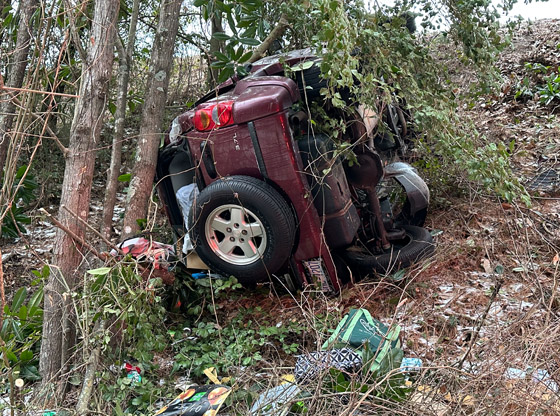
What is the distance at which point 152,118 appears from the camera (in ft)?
16.8

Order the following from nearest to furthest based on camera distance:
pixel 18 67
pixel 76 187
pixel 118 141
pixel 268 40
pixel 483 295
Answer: pixel 76 187 < pixel 483 295 < pixel 118 141 < pixel 18 67 < pixel 268 40

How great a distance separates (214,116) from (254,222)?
85cm

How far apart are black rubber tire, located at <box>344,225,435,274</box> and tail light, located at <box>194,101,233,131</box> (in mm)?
1426

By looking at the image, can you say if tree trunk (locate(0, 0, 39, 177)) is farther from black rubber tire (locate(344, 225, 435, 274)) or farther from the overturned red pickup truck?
black rubber tire (locate(344, 225, 435, 274))

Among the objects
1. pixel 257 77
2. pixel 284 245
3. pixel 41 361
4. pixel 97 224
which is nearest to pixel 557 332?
pixel 284 245

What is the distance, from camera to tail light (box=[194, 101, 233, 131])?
13.2 ft

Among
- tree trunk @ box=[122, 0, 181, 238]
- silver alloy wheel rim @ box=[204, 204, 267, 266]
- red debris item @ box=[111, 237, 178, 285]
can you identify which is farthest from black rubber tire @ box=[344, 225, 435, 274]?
tree trunk @ box=[122, 0, 181, 238]

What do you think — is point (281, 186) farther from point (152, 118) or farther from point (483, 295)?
point (152, 118)

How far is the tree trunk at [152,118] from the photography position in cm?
491

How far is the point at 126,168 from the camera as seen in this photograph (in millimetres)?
7320

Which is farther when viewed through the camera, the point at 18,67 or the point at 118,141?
the point at 18,67

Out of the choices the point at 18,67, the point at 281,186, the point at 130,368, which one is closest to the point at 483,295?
the point at 281,186

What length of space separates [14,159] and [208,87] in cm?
416

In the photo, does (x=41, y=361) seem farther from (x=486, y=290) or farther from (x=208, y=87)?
(x=208, y=87)
